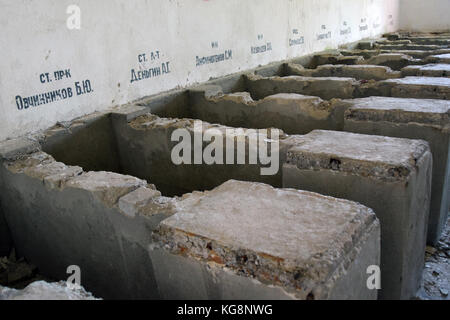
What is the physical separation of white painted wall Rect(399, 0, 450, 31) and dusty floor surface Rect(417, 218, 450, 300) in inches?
451

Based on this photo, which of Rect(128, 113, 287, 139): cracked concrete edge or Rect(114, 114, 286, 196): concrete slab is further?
Rect(128, 113, 287, 139): cracked concrete edge

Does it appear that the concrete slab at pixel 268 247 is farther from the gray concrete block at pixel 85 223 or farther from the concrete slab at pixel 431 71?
the concrete slab at pixel 431 71

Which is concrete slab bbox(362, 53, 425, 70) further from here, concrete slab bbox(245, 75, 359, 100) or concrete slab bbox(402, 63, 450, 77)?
concrete slab bbox(245, 75, 359, 100)

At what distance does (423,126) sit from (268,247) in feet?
6.61

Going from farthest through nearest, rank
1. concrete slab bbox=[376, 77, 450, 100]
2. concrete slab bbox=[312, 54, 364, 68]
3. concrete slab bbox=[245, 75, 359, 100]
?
concrete slab bbox=[312, 54, 364, 68] → concrete slab bbox=[245, 75, 359, 100] → concrete slab bbox=[376, 77, 450, 100]

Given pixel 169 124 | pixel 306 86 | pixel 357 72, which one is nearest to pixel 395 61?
pixel 357 72

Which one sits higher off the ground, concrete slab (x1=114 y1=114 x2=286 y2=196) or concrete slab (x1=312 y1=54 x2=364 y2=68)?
concrete slab (x1=312 y1=54 x2=364 y2=68)

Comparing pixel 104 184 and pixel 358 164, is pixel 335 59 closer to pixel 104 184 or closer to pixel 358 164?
pixel 358 164

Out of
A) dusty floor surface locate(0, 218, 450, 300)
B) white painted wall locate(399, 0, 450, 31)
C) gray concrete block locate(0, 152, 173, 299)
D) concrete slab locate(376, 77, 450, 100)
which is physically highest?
white painted wall locate(399, 0, 450, 31)

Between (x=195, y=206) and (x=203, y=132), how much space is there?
Answer: 1.50m

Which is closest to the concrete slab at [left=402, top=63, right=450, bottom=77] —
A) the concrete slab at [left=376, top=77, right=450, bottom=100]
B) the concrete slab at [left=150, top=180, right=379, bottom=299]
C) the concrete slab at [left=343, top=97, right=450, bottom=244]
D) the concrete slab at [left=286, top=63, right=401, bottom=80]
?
the concrete slab at [left=286, top=63, right=401, bottom=80]

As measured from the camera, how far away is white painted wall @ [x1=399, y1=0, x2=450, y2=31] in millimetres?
12703

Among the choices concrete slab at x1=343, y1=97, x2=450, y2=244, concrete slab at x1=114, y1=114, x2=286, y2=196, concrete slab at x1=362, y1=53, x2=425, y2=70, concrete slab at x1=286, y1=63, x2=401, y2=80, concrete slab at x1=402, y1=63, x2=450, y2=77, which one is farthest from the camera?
concrete slab at x1=362, y1=53, x2=425, y2=70

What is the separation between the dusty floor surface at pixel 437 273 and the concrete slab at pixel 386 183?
0.82 ft
